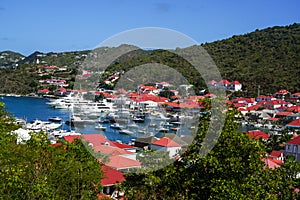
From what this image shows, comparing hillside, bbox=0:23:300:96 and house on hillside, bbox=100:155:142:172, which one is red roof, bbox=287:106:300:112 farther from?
house on hillside, bbox=100:155:142:172

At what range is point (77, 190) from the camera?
5824 millimetres

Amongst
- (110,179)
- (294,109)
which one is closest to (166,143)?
(110,179)

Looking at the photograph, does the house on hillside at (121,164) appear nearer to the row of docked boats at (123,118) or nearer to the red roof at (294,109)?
the row of docked boats at (123,118)

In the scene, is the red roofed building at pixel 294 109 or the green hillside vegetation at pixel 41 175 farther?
the red roofed building at pixel 294 109

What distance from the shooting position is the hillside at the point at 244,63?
43.8 metres

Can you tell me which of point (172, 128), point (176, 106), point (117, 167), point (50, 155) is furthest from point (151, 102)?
point (50, 155)

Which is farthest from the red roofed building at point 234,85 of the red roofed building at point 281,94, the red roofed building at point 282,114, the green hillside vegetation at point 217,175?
the green hillside vegetation at point 217,175

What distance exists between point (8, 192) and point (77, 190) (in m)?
1.48

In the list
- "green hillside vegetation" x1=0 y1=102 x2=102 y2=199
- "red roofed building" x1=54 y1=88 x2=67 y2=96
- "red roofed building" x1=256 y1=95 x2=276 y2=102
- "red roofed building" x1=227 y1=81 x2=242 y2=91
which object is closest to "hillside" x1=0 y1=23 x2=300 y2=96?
"red roofed building" x1=227 y1=81 x2=242 y2=91

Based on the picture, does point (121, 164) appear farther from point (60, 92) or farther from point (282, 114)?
point (60, 92)

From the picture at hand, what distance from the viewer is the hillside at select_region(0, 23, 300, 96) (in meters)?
43.8

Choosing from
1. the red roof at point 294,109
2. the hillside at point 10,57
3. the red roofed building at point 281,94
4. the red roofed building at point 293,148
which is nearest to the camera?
the red roofed building at point 293,148

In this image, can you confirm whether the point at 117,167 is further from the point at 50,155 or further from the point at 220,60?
the point at 220,60

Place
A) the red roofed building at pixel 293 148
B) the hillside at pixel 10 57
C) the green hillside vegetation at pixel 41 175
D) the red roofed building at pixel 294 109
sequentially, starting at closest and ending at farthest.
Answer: the green hillside vegetation at pixel 41 175
the red roofed building at pixel 293 148
the red roofed building at pixel 294 109
the hillside at pixel 10 57
